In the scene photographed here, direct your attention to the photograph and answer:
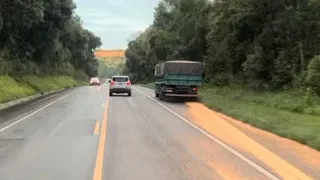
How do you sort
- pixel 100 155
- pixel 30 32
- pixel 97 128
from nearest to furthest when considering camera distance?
pixel 100 155, pixel 97 128, pixel 30 32

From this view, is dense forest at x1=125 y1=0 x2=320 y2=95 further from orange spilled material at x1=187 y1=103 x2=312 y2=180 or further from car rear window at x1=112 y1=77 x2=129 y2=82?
orange spilled material at x1=187 y1=103 x2=312 y2=180

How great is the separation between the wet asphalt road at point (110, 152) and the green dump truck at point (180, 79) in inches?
573

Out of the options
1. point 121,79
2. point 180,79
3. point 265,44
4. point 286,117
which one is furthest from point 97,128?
point 265,44

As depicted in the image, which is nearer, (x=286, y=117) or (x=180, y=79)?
(x=286, y=117)

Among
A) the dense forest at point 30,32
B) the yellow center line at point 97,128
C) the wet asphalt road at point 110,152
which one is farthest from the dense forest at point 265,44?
the wet asphalt road at point 110,152

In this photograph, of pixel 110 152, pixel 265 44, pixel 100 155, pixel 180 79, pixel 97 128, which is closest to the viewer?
pixel 100 155

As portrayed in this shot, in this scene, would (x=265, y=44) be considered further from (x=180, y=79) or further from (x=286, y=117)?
(x=286, y=117)

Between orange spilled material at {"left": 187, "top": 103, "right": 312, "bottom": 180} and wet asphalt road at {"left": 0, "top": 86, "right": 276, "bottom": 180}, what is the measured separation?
0.52 meters

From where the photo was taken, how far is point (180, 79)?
114ft

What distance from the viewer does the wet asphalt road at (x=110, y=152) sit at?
9719mm

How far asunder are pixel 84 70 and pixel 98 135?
121748 mm

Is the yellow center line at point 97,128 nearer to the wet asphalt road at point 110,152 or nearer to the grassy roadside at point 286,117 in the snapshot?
the wet asphalt road at point 110,152

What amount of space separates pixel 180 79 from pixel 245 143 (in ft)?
67.8

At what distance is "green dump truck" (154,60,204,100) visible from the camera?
34.5 meters
